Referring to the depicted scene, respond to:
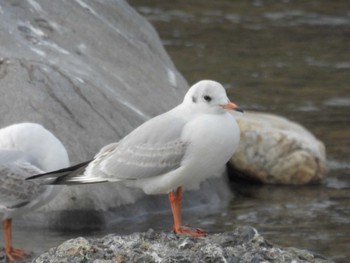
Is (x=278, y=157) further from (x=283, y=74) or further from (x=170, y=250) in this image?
(x=170, y=250)

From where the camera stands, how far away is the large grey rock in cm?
931

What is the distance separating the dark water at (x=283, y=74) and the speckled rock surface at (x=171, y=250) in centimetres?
182

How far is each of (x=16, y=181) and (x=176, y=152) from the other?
118 cm

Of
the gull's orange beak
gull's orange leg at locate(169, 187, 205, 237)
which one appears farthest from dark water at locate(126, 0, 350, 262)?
the gull's orange beak

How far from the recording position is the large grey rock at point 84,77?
931 centimetres

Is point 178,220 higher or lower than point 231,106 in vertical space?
lower

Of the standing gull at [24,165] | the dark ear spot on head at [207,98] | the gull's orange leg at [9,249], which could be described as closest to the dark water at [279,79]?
the gull's orange leg at [9,249]

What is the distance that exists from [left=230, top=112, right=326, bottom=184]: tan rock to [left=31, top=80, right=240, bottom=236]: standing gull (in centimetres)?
334

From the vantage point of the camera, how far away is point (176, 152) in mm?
7340

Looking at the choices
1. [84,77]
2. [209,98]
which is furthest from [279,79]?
[209,98]

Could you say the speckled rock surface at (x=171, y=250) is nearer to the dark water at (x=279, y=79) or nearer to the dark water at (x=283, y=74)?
the dark water at (x=279, y=79)

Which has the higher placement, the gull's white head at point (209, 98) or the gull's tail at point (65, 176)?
the gull's white head at point (209, 98)

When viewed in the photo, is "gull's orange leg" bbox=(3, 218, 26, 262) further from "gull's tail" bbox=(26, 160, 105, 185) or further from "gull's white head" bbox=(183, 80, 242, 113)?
"gull's white head" bbox=(183, 80, 242, 113)

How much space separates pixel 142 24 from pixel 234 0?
6.91 meters
